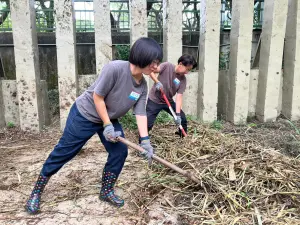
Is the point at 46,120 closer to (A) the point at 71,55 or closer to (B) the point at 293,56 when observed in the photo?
(A) the point at 71,55

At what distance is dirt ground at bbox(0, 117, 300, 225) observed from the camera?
2336 mm

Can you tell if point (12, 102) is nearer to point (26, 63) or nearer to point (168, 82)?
point (26, 63)

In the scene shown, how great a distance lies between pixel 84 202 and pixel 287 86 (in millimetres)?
4382

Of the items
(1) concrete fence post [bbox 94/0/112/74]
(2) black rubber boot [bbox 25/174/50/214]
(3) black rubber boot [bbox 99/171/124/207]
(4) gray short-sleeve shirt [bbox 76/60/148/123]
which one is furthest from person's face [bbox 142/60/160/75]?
(1) concrete fence post [bbox 94/0/112/74]

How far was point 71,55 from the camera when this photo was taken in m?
4.41

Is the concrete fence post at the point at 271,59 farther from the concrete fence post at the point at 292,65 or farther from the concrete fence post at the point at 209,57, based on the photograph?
the concrete fence post at the point at 209,57

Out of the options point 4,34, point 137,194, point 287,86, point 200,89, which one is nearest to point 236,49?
point 200,89

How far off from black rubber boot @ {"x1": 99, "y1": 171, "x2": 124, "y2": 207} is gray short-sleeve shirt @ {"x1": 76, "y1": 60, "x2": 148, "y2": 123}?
1.67 ft

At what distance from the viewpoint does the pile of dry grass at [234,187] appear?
2268 mm

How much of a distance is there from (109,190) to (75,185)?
520 millimetres

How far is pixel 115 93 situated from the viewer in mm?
2271

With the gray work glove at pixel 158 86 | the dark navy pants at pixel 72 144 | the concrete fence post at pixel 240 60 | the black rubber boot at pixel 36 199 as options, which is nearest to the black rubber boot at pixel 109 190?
the dark navy pants at pixel 72 144

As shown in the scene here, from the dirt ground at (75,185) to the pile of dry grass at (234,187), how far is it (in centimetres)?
17

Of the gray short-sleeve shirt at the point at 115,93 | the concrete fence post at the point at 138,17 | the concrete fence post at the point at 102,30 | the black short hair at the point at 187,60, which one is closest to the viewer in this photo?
the gray short-sleeve shirt at the point at 115,93
